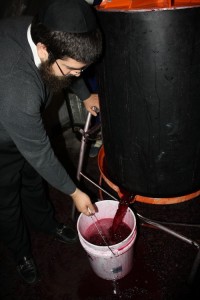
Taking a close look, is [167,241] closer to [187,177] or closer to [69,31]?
[187,177]

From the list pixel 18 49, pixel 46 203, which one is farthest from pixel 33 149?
pixel 46 203

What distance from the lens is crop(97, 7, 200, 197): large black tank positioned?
38.6 inches

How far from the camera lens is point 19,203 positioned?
182cm

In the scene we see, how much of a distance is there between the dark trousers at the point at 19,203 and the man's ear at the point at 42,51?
0.58 m

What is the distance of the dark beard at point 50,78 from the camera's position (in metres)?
1.19

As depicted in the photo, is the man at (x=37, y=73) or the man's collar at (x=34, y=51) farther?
the man's collar at (x=34, y=51)

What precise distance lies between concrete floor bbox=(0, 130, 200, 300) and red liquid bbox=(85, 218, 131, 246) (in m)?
0.32

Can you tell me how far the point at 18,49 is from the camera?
3.91 ft

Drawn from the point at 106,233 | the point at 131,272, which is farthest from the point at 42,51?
the point at 131,272

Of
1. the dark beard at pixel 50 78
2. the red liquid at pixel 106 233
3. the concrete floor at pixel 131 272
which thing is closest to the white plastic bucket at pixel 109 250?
the red liquid at pixel 106 233

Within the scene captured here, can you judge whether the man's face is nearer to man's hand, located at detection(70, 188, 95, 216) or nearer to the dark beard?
the dark beard

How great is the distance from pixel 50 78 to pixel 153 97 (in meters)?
0.52

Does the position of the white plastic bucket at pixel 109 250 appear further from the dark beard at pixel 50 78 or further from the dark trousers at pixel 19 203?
the dark beard at pixel 50 78

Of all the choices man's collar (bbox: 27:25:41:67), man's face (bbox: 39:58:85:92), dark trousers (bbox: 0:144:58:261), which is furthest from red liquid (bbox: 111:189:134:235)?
man's collar (bbox: 27:25:41:67)
